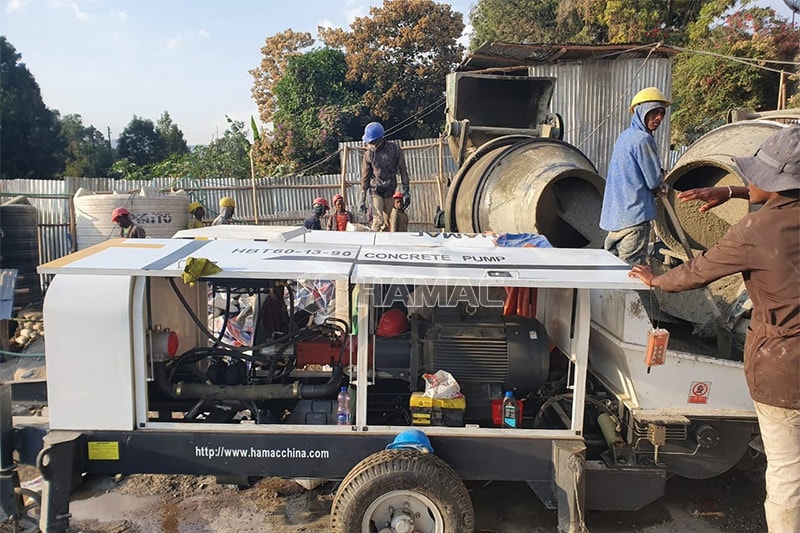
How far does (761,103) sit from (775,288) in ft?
45.7

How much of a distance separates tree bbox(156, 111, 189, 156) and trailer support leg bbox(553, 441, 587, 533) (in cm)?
3116

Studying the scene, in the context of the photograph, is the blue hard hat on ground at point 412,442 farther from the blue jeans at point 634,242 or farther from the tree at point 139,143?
the tree at point 139,143

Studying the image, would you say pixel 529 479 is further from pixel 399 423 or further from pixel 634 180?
pixel 634 180

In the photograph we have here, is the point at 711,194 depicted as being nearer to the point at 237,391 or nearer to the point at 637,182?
the point at 637,182

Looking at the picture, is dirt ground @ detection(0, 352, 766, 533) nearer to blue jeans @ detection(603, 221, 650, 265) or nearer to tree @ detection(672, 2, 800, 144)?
blue jeans @ detection(603, 221, 650, 265)

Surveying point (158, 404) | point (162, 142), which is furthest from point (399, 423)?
point (162, 142)

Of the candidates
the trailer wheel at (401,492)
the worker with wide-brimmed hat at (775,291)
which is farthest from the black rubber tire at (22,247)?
the worker with wide-brimmed hat at (775,291)

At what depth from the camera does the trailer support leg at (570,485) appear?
258 centimetres

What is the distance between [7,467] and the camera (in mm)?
2746

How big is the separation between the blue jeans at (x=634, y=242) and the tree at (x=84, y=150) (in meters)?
24.0

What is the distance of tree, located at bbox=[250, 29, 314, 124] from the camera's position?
80.3ft

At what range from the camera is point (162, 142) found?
1182 inches

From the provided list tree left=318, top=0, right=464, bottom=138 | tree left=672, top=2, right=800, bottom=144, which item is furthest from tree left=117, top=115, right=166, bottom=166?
tree left=672, top=2, right=800, bottom=144

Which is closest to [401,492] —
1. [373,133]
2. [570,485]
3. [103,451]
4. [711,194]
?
[570,485]
